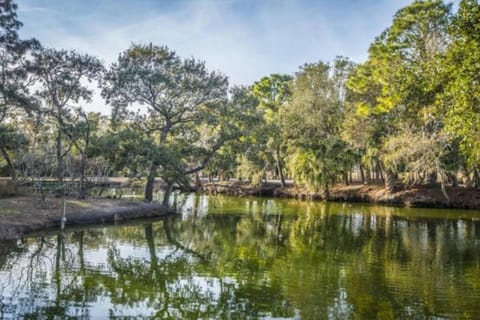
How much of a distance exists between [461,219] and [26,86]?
26824 millimetres

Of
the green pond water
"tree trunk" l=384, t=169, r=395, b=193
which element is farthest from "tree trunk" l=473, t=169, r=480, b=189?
the green pond water

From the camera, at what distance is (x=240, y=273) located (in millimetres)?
12406

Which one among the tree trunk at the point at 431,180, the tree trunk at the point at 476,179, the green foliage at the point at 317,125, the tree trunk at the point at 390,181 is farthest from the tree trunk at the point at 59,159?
the tree trunk at the point at 476,179

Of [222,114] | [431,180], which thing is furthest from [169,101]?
[431,180]

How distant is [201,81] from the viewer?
2620cm

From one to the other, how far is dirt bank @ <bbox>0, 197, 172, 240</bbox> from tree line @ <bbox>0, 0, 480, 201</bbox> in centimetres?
181

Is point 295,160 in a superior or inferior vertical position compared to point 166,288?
superior

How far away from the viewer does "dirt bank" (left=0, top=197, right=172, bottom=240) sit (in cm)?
1730

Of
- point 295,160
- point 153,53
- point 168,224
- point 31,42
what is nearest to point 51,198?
point 168,224

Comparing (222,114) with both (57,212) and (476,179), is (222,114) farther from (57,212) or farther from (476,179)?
(476,179)

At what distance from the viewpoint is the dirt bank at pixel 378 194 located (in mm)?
35312

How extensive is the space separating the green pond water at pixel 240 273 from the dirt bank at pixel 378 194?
44.7 feet

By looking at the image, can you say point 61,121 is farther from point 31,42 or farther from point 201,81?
point 201,81

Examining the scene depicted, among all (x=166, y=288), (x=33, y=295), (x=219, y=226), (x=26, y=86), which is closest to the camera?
(x=33, y=295)
